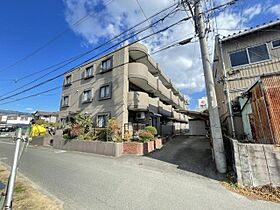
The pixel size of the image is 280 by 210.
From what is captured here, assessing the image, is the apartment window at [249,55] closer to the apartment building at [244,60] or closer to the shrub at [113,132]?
the apartment building at [244,60]

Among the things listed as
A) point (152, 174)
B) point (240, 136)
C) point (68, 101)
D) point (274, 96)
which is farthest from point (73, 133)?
point (274, 96)

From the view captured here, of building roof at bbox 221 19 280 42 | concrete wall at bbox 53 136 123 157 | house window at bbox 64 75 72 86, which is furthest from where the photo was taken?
house window at bbox 64 75 72 86

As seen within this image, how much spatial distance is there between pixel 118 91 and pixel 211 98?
974 cm

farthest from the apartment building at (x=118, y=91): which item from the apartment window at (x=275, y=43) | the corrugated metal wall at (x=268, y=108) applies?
the corrugated metal wall at (x=268, y=108)

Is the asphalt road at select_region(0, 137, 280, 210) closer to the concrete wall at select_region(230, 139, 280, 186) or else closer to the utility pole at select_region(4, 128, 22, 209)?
the concrete wall at select_region(230, 139, 280, 186)

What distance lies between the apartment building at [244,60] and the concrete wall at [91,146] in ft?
26.0

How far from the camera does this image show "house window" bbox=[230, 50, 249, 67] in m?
10.4

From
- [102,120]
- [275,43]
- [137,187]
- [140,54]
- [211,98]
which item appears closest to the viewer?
[137,187]

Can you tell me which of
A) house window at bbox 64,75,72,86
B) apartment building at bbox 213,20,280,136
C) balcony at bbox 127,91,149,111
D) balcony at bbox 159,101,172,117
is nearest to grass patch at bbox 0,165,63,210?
apartment building at bbox 213,20,280,136

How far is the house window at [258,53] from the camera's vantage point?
32.4 feet

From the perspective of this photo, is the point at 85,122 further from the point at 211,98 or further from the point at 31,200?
the point at 211,98

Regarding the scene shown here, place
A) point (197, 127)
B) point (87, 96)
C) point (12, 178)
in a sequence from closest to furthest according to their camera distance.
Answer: point (12, 178), point (87, 96), point (197, 127)

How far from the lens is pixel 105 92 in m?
17.1

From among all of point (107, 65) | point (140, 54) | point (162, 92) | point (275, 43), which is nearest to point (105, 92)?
point (107, 65)
